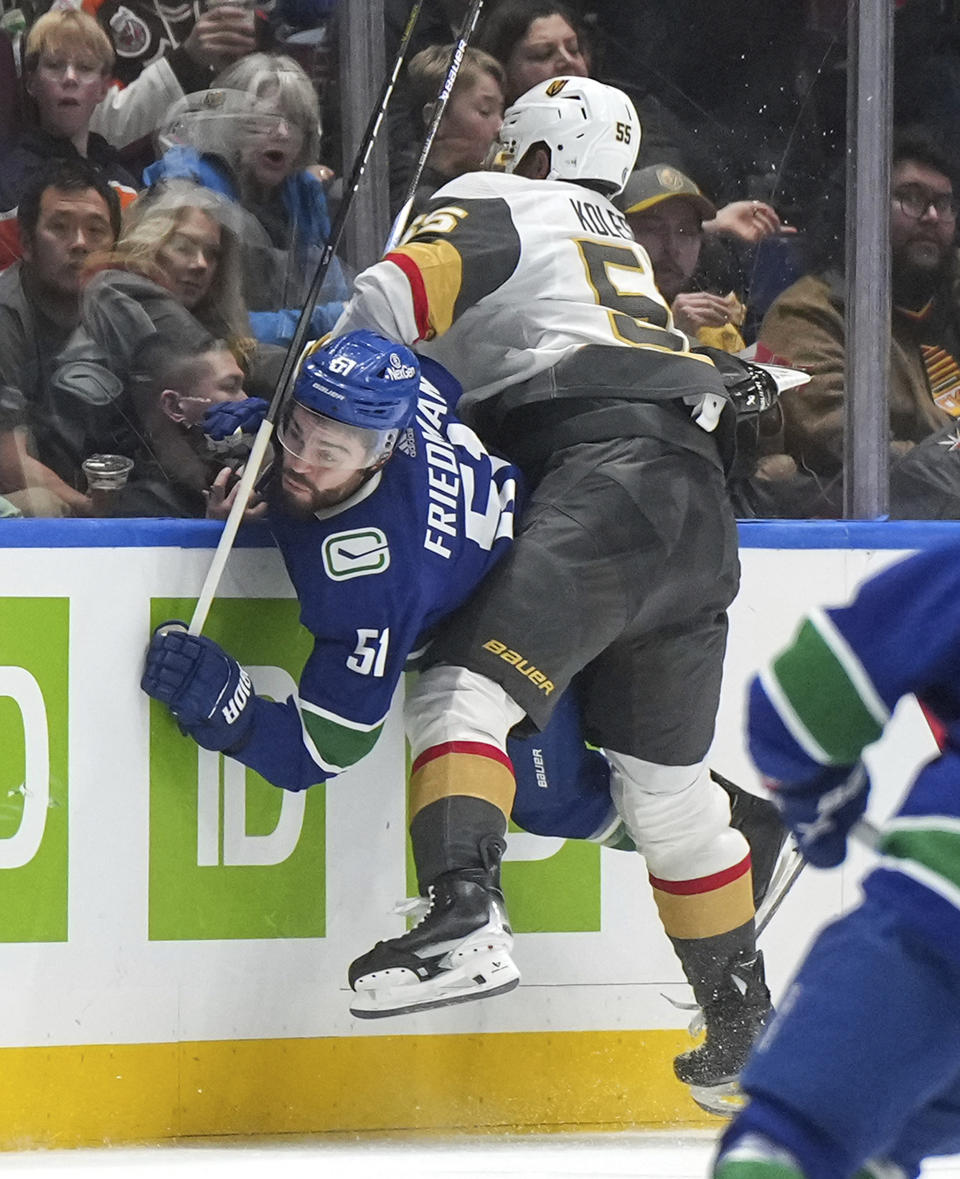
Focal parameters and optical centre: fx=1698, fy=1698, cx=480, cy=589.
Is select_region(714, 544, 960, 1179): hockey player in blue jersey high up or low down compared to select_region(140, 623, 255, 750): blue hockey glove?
up

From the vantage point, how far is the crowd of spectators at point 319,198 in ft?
8.11

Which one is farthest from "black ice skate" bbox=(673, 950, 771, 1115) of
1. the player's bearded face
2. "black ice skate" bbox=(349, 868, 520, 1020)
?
the player's bearded face

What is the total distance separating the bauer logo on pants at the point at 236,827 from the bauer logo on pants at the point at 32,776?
0.41 feet

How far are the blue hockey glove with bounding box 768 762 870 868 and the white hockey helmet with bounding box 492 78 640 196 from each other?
1.27m

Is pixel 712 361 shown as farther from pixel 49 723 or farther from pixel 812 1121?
pixel 812 1121

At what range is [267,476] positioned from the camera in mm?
2346

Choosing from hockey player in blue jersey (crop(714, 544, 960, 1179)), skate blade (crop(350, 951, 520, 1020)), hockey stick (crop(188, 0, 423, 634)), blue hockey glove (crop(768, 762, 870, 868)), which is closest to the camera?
hockey player in blue jersey (crop(714, 544, 960, 1179))

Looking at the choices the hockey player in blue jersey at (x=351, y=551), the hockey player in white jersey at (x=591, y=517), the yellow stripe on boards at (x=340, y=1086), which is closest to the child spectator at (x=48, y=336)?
the hockey player in blue jersey at (x=351, y=551)

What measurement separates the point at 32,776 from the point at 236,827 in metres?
0.28

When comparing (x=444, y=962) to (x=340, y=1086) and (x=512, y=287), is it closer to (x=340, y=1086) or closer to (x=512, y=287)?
(x=340, y=1086)

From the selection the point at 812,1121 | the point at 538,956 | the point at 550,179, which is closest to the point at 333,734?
the point at 538,956

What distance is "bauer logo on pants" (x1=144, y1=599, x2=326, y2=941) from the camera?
2.32m

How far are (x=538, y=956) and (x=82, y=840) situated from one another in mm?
685

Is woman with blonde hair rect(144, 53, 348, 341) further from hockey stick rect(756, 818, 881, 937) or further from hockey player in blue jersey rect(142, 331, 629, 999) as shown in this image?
hockey stick rect(756, 818, 881, 937)
